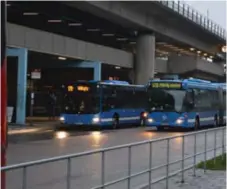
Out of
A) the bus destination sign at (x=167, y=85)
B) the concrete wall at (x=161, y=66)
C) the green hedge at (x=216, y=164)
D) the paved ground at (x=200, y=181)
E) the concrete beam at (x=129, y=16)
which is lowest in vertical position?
the paved ground at (x=200, y=181)

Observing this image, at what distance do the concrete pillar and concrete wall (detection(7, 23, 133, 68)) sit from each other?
4.60 ft

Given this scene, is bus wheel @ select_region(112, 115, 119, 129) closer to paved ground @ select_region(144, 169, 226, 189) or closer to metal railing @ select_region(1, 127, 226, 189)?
metal railing @ select_region(1, 127, 226, 189)

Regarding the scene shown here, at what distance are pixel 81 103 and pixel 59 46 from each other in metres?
7.74

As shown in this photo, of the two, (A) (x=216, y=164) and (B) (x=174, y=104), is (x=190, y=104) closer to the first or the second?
(B) (x=174, y=104)

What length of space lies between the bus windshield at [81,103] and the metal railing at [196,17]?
15265 mm

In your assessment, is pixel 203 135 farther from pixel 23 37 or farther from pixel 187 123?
pixel 23 37

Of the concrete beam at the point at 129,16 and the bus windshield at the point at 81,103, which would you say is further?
the concrete beam at the point at 129,16

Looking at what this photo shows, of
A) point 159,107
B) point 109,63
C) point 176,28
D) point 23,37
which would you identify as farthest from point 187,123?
point 176,28

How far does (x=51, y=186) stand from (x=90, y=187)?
0.68 metres

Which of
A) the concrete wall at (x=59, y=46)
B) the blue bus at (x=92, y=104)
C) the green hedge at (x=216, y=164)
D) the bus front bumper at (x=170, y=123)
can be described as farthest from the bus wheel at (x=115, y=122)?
the green hedge at (x=216, y=164)

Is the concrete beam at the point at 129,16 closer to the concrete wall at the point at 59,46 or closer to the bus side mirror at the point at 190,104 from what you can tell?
the concrete wall at the point at 59,46

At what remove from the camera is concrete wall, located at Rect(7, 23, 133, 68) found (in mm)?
34719

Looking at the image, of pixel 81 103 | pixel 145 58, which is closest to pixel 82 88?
pixel 81 103

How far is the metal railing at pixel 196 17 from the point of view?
48269 millimetres
